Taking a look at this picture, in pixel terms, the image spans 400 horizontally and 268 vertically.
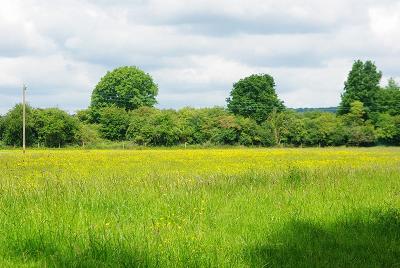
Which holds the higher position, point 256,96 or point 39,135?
point 256,96

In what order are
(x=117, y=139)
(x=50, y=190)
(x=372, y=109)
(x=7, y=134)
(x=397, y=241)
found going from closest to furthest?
(x=397, y=241), (x=50, y=190), (x=7, y=134), (x=117, y=139), (x=372, y=109)

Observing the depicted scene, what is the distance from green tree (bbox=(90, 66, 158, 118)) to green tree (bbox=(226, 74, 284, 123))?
65.0ft

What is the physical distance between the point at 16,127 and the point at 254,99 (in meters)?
48.8

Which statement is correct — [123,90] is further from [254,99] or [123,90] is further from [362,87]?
[362,87]

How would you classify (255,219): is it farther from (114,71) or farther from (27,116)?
(114,71)

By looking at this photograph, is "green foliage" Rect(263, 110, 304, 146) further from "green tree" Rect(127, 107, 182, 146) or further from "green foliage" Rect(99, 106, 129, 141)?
"green foliage" Rect(99, 106, 129, 141)

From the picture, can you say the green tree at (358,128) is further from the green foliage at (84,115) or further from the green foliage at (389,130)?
the green foliage at (84,115)

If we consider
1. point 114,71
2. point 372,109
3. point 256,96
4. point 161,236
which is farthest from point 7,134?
point 161,236

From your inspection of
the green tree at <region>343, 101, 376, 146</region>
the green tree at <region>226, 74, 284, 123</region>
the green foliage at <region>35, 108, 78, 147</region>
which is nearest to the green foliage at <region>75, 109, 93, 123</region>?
the green foliage at <region>35, 108, 78, 147</region>

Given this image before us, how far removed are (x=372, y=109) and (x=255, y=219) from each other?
324 feet

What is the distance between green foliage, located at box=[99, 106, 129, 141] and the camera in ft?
294

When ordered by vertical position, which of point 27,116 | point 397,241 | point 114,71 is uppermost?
point 114,71

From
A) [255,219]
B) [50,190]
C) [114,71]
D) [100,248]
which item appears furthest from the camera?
[114,71]

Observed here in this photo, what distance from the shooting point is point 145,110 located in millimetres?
91625
